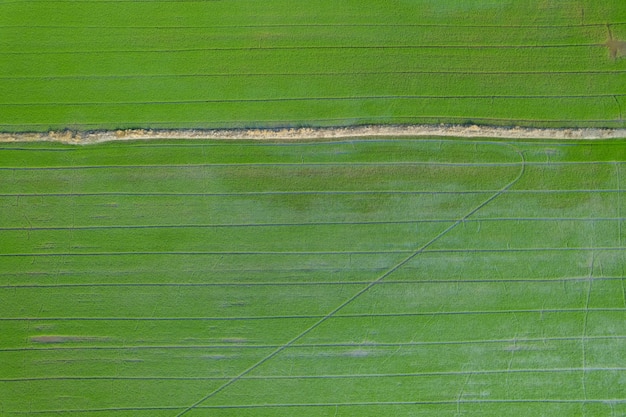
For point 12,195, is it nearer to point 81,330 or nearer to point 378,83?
point 81,330

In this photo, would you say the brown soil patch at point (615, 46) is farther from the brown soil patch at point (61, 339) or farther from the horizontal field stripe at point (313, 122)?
the brown soil patch at point (61, 339)

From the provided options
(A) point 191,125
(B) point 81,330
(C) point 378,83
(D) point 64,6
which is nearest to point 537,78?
(C) point 378,83

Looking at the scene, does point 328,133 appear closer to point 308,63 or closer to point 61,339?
point 308,63

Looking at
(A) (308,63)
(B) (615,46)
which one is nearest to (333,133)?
(A) (308,63)

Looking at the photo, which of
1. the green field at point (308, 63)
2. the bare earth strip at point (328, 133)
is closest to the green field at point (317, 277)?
the bare earth strip at point (328, 133)

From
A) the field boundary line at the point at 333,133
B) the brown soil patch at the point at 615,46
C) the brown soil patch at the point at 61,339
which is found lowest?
the brown soil patch at the point at 61,339

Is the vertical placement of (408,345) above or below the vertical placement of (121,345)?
below
